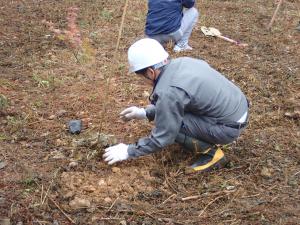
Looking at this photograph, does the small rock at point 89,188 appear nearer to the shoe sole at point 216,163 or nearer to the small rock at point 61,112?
the shoe sole at point 216,163

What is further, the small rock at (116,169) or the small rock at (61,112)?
the small rock at (61,112)

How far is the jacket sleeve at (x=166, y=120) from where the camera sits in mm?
2783

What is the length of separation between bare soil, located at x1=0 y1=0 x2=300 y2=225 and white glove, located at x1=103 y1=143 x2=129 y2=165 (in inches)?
4.1

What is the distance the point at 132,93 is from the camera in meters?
4.37

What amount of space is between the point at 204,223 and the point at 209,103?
81 cm

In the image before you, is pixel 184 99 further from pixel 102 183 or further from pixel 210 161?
pixel 102 183

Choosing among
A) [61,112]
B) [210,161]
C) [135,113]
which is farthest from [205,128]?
Answer: [61,112]

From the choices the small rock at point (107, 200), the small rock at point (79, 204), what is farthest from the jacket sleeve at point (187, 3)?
the small rock at point (79, 204)

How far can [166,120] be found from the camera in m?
2.84

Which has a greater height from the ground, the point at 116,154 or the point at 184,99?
the point at 184,99

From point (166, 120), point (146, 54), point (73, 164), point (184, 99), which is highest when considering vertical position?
point (146, 54)

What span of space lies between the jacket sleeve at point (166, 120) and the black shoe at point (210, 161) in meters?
0.40

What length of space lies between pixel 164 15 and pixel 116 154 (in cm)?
259

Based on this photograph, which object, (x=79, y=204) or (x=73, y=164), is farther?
(x=73, y=164)
